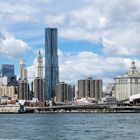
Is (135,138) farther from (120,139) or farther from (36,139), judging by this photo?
(36,139)

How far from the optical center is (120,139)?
77.8 m

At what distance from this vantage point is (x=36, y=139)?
3150 inches

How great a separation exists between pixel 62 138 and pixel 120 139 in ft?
29.8

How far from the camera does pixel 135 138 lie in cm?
7800

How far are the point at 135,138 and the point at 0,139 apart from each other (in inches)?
716

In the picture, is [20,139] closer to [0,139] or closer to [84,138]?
[0,139]

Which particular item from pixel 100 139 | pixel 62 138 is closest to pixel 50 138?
pixel 62 138

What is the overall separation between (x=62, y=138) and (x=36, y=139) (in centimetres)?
423

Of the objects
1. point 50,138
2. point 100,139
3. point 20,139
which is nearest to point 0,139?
point 20,139

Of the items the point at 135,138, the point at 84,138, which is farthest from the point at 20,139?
the point at 135,138

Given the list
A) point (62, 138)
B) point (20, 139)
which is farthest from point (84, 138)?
point (20, 139)

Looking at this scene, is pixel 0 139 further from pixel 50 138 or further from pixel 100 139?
pixel 100 139

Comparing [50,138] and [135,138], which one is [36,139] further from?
[135,138]

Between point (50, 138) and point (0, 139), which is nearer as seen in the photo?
point (0, 139)
